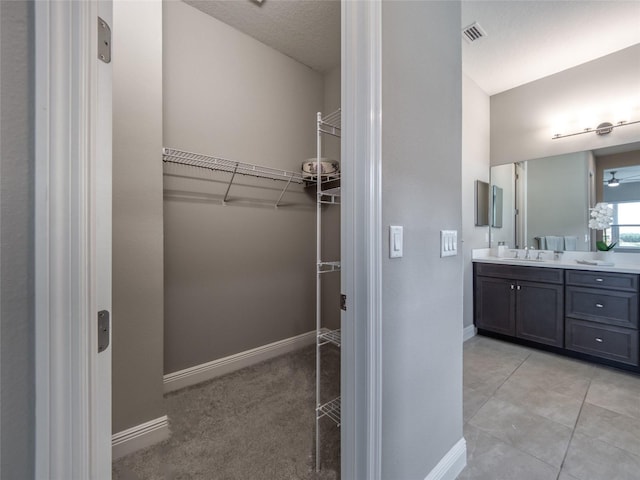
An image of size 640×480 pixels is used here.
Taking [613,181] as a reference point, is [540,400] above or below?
below

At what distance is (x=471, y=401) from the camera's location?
75.3 inches

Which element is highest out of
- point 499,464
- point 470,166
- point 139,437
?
point 470,166

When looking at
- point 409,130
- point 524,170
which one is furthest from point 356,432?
point 524,170

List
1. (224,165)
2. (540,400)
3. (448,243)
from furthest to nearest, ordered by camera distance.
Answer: (224,165) < (540,400) < (448,243)

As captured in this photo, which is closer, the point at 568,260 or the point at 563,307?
the point at 563,307

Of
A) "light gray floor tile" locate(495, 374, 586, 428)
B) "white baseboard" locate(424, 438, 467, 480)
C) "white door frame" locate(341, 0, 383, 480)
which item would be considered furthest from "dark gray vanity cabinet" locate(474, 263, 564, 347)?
"white door frame" locate(341, 0, 383, 480)

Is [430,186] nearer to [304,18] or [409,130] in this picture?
[409,130]

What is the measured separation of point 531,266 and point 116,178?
3.43 meters

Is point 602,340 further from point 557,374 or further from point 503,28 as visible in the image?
point 503,28

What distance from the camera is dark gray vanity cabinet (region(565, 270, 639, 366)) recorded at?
2188 mm

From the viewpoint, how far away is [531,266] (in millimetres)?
2693

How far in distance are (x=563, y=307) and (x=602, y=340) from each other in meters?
0.34

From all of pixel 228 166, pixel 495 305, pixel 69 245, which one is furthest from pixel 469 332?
pixel 69 245

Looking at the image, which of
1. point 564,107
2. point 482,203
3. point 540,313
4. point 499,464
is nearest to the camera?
point 499,464
